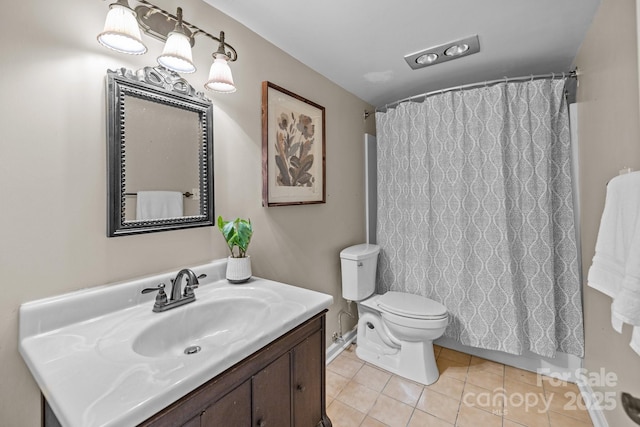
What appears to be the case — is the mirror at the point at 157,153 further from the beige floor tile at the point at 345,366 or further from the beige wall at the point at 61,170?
the beige floor tile at the point at 345,366

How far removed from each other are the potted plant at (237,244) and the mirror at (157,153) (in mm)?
114

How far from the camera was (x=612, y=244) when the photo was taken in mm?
904

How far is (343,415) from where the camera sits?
161 cm

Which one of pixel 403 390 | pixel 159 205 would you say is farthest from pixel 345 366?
pixel 159 205

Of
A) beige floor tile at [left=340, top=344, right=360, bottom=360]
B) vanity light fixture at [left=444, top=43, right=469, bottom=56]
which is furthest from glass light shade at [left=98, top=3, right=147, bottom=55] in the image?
beige floor tile at [left=340, top=344, right=360, bottom=360]

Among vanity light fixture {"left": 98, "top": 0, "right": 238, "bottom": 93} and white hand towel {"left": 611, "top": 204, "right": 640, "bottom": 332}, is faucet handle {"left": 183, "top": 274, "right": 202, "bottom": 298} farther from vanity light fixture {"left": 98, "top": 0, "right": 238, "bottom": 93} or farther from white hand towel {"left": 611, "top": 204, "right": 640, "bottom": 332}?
white hand towel {"left": 611, "top": 204, "right": 640, "bottom": 332}

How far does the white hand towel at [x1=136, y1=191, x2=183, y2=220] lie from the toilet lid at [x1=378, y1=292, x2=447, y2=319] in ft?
4.91

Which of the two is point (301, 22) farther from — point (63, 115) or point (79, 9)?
point (63, 115)

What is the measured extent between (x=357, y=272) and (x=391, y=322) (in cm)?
42

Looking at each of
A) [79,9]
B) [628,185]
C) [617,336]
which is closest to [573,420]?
[617,336]

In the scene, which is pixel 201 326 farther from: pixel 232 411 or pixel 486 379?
pixel 486 379

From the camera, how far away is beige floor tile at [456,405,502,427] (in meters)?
1.53

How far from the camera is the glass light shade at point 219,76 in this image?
1.18 m

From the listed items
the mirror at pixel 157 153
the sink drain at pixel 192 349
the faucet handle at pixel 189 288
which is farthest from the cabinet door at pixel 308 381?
the mirror at pixel 157 153
